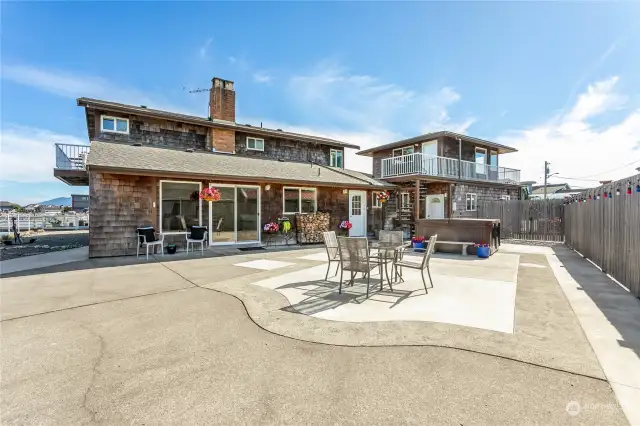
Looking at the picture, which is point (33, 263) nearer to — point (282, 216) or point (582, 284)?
point (282, 216)

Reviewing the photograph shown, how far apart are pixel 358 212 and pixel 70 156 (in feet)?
42.4

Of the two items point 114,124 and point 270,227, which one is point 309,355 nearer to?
point 270,227

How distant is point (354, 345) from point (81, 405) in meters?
2.24

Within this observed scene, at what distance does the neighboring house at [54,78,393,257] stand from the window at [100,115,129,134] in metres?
0.03

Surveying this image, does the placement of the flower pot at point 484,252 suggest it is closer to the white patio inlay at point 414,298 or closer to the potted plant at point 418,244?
the potted plant at point 418,244

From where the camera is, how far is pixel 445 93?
1290cm

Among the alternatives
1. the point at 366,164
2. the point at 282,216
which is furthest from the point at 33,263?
the point at 366,164

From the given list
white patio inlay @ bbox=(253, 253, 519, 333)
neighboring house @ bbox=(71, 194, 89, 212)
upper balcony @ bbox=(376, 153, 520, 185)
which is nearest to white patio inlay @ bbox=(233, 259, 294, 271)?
white patio inlay @ bbox=(253, 253, 519, 333)

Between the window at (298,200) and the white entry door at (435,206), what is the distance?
27.5 feet

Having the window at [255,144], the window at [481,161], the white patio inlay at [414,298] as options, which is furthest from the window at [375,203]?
the white patio inlay at [414,298]

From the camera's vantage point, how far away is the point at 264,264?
25.5ft

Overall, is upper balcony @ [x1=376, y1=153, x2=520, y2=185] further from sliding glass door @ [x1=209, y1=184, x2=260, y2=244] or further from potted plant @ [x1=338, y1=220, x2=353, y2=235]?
sliding glass door @ [x1=209, y1=184, x2=260, y2=244]

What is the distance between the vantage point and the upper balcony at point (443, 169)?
53.7 feet

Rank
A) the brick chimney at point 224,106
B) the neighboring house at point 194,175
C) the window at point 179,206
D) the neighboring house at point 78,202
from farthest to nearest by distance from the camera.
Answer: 1. the neighboring house at point 78,202
2. the brick chimney at point 224,106
3. the window at point 179,206
4. the neighboring house at point 194,175
